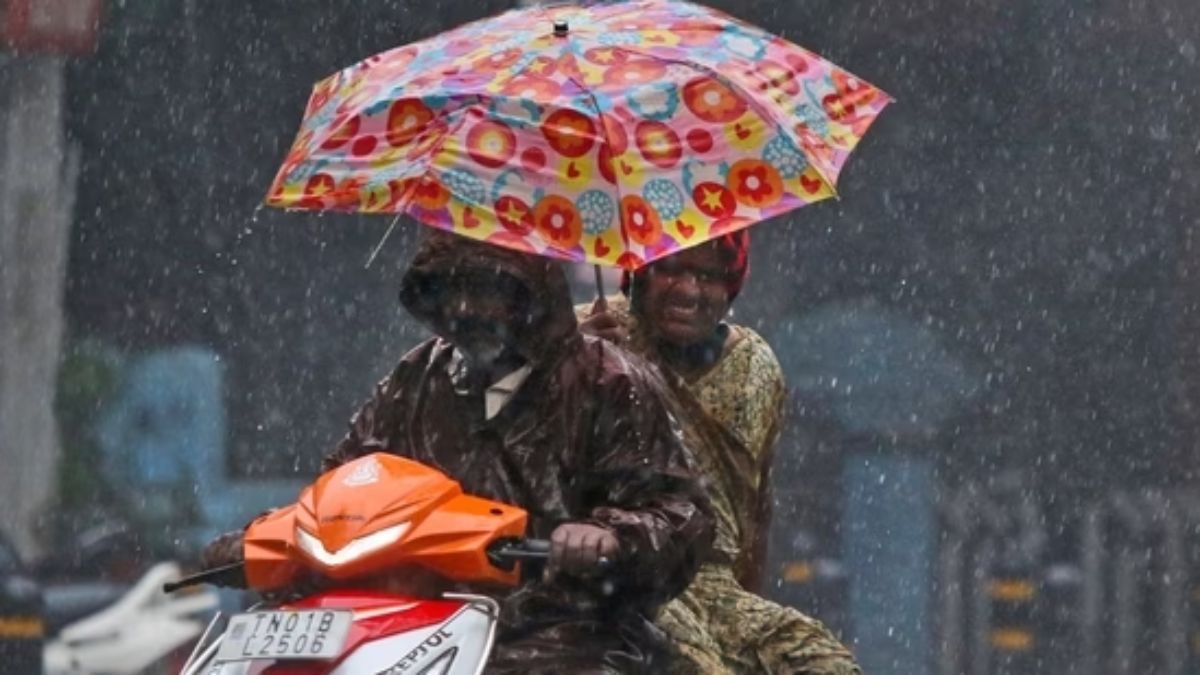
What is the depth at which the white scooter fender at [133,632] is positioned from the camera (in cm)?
1266

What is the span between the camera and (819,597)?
1380 centimetres

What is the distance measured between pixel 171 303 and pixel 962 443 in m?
4.02

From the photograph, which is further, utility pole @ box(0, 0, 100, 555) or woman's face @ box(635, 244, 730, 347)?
utility pole @ box(0, 0, 100, 555)

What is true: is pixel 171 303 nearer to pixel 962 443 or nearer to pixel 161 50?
pixel 161 50

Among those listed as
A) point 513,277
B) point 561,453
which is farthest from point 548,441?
point 513,277

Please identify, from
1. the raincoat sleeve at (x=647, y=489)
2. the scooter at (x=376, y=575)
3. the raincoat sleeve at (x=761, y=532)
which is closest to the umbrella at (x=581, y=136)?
the raincoat sleeve at (x=647, y=489)

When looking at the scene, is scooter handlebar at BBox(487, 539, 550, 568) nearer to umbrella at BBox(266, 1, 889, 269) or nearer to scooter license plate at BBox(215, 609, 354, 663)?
scooter license plate at BBox(215, 609, 354, 663)

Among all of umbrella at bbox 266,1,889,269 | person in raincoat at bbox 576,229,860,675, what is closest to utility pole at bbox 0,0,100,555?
person in raincoat at bbox 576,229,860,675

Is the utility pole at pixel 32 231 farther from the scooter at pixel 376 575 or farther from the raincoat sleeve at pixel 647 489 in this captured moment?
the scooter at pixel 376 575

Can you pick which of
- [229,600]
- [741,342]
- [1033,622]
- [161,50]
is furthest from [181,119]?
[741,342]

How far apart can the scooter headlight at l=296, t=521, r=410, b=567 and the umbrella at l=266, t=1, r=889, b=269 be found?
653 millimetres

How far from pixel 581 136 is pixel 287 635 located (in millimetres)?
1193

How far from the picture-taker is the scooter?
415 centimetres

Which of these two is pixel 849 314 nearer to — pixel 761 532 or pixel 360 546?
pixel 761 532
